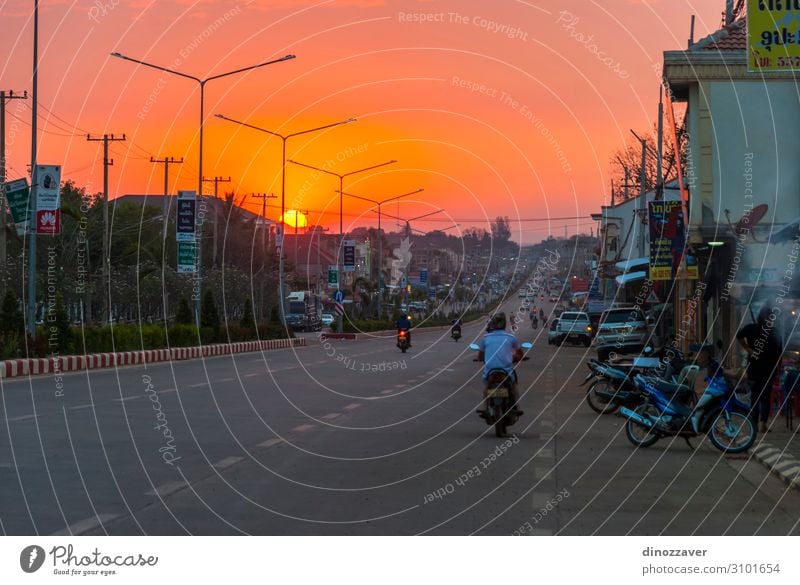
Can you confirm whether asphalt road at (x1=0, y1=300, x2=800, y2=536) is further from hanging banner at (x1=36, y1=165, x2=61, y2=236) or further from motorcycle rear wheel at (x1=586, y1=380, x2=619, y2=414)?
hanging banner at (x1=36, y1=165, x2=61, y2=236)

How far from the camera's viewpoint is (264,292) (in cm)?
9906

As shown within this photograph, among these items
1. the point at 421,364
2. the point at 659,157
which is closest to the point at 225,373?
the point at 421,364

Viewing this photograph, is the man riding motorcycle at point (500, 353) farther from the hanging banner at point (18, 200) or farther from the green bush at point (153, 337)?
the green bush at point (153, 337)

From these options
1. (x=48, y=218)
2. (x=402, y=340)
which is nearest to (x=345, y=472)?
(x=48, y=218)

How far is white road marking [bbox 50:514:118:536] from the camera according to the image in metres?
8.46

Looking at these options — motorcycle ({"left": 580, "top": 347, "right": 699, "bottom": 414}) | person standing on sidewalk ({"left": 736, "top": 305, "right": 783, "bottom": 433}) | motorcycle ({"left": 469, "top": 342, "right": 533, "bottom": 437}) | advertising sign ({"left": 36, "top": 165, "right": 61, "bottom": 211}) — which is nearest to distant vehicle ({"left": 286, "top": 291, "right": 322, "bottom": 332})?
advertising sign ({"left": 36, "top": 165, "right": 61, "bottom": 211})

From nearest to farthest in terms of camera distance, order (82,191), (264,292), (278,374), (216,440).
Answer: (216,440)
(278,374)
(82,191)
(264,292)

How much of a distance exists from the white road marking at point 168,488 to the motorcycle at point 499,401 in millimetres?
6169

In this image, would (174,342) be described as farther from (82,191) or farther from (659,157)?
(82,191)

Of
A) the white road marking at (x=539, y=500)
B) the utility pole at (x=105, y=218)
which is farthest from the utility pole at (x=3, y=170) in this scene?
the white road marking at (x=539, y=500)

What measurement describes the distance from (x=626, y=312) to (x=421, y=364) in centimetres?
1242

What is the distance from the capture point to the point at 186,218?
4562 centimetres
